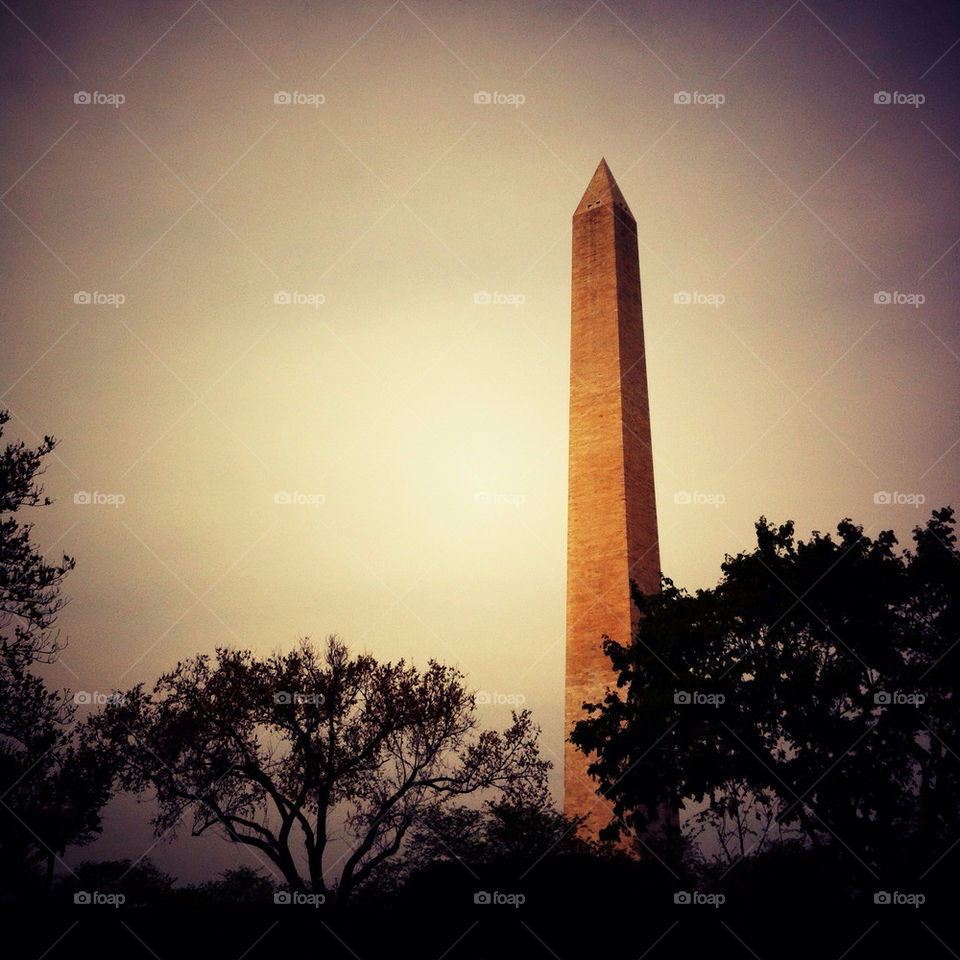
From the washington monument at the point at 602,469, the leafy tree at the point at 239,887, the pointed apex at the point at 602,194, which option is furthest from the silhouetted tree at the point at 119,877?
the pointed apex at the point at 602,194

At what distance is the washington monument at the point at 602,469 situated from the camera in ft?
76.9

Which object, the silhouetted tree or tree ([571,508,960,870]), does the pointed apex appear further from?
the silhouetted tree

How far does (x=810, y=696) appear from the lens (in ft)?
53.5

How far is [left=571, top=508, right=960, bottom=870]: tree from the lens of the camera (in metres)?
15.8

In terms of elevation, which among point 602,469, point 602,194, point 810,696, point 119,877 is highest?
point 602,194

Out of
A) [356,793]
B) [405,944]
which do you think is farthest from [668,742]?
[356,793]

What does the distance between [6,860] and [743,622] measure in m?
18.2

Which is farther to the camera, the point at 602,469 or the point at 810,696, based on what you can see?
the point at 602,469

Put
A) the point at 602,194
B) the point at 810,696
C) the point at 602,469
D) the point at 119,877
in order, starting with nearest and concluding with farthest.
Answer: the point at 810,696 < the point at 602,469 < the point at 602,194 < the point at 119,877

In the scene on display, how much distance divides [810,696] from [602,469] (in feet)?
33.5

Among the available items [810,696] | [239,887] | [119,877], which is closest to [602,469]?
[810,696]

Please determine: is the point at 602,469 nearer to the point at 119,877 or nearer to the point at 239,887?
the point at 239,887

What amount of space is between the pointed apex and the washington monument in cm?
8

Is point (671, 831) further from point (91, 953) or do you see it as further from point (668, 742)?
point (91, 953)
